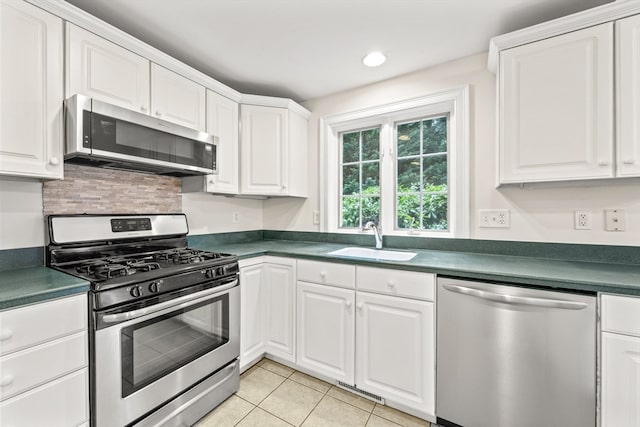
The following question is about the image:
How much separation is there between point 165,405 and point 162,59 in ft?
6.73

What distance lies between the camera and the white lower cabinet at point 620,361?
113 centimetres

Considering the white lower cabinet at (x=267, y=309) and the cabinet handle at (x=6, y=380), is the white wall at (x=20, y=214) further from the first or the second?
the white lower cabinet at (x=267, y=309)

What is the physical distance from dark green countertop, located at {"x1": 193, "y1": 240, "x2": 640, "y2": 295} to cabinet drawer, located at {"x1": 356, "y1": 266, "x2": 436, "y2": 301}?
0.04m

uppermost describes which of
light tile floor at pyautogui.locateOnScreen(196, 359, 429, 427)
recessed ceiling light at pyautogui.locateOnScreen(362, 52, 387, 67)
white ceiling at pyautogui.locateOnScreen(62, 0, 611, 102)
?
white ceiling at pyautogui.locateOnScreen(62, 0, 611, 102)

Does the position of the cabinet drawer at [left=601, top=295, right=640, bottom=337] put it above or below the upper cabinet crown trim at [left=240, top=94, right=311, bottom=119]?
below

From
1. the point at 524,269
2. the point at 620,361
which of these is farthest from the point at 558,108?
the point at 620,361

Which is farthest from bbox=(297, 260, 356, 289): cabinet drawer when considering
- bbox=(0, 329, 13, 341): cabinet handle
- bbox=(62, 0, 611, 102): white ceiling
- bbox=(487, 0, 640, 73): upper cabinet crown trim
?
bbox=(487, 0, 640, 73): upper cabinet crown trim

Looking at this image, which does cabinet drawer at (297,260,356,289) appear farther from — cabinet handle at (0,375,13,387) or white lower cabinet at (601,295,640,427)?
cabinet handle at (0,375,13,387)

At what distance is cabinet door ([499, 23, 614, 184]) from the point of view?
139 cm

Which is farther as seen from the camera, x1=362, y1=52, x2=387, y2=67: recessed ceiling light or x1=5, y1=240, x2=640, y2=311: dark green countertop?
x1=362, y1=52, x2=387, y2=67: recessed ceiling light

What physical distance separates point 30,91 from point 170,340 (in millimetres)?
1381

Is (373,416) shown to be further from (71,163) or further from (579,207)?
(71,163)

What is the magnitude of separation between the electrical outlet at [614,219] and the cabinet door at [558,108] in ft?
1.15

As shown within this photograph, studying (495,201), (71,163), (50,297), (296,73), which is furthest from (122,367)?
(495,201)
